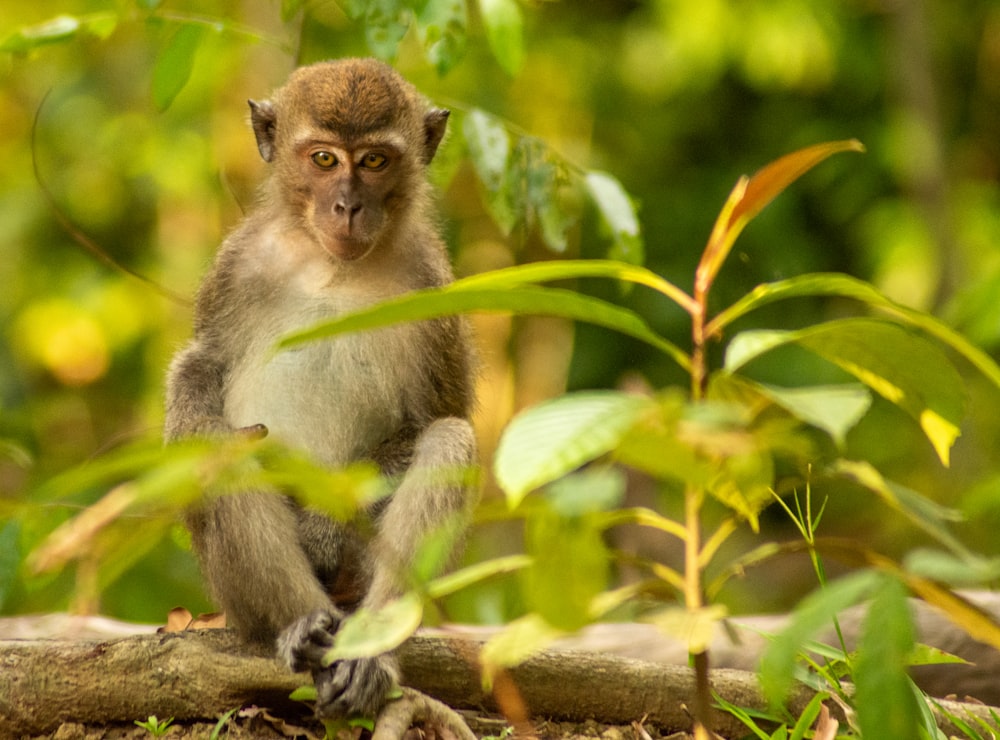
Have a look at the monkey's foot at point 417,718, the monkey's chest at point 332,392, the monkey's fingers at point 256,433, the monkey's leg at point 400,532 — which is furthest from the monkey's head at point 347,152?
the monkey's foot at point 417,718

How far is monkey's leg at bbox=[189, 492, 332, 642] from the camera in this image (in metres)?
4.41

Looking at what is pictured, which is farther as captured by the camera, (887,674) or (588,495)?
(887,674)

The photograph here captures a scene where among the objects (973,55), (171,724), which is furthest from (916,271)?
(171,724)

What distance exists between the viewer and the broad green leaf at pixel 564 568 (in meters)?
1.86

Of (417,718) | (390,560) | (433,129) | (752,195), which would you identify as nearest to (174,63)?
(433,129)

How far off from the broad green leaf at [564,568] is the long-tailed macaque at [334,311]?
275cm

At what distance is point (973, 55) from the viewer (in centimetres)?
1270

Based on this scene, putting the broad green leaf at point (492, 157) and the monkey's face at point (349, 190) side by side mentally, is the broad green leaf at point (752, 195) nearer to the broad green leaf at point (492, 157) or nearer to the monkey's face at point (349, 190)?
the monkey's face at point (349, 190)

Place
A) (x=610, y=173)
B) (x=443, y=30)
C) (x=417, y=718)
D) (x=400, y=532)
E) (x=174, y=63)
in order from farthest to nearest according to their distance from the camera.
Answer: (x=610, y=173), (x=174, y=63), (x=443, y=30), (x=400, y=532), (x=417, y=718)

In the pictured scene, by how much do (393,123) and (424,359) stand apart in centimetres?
99

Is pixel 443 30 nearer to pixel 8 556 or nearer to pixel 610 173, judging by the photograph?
pixel 8 556

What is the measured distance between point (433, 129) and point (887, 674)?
13.7 ft

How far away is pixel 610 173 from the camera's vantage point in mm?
→ 11727

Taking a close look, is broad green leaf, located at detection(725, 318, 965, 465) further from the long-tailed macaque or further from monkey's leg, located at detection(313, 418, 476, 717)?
the long-tailed macaque
